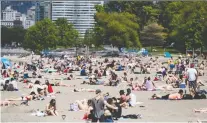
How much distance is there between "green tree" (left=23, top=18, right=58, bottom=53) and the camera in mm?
98750

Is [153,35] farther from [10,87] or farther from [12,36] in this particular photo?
[12,36]

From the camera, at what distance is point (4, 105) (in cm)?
1905

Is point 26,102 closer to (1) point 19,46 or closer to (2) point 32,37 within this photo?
(2) point 32,37

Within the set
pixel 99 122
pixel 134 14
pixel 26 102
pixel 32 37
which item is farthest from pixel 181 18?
pixel 99 122

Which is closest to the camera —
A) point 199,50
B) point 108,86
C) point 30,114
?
point 30,114

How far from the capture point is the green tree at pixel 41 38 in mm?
98750

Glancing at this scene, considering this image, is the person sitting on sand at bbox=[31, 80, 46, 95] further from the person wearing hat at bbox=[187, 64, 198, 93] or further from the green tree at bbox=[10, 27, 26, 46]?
the green tree at bbox=[10, 27, 26, 46]

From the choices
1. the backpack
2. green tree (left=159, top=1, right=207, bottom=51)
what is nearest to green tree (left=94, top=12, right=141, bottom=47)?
green tree (left=159, top=1, right=207, bottom=51)

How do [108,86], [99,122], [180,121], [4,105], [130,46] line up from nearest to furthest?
[99,122] < [180,121] < [4,105] < [108,86] < [130,46]

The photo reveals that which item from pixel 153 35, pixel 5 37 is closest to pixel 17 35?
pixel 5 37

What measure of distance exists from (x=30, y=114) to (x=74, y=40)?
9365cm

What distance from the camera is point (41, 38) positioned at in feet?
324

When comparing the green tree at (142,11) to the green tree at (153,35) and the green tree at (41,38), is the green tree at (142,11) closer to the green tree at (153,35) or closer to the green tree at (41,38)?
the green tree at (153,35)

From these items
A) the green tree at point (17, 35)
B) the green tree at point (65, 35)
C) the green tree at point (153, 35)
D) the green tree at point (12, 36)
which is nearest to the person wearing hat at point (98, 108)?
the green tree at point (153, 35)
